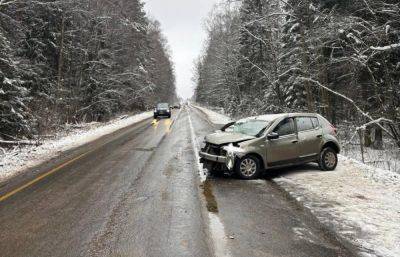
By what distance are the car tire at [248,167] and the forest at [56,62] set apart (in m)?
11.0

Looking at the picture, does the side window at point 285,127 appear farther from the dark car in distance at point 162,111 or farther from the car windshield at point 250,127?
the dark car in distance at point 162,111

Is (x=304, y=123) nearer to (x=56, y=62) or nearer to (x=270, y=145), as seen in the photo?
(x=270, y=145)

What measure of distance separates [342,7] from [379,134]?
6805 mm

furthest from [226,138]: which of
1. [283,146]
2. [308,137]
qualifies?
[308,137]

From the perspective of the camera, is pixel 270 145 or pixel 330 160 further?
pixel 330 160

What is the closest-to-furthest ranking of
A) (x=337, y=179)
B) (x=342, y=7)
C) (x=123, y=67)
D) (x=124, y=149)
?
(x=337, y=179) < (x=124, y=149) < (x=342, y=7) < (x=123, y=67)

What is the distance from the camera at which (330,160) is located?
38.8 ft

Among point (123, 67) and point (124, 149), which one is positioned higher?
point (123, 67)

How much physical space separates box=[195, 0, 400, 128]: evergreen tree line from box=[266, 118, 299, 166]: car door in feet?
14.8

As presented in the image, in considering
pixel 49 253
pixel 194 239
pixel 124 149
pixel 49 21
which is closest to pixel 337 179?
pixel 194 239

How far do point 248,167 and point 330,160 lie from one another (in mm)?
2673

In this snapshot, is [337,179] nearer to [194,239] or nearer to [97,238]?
[194,239]

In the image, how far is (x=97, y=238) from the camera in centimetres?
624

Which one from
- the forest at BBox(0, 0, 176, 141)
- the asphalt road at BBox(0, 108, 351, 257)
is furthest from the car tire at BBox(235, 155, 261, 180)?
the forest at BBox(0, 0, 176, 141)
